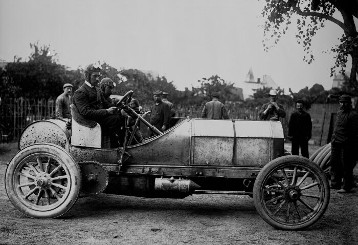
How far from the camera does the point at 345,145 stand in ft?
24.2

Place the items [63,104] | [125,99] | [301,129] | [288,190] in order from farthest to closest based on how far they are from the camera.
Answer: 1. [301,129]
2. [63,104]
3. [125,99]
4. [288,190]

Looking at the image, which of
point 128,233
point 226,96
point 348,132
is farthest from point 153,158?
point 226,96

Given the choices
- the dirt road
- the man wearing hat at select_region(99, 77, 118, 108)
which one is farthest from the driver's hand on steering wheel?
the dirt road

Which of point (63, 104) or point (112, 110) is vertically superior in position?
point (63, 104)

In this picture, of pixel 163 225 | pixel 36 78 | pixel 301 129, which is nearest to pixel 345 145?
pixel 301 129

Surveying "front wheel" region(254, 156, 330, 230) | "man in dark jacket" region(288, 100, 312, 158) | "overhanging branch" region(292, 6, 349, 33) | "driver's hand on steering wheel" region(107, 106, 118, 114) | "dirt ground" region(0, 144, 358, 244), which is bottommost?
"dirt ground" region(0, 144, 358, 244)

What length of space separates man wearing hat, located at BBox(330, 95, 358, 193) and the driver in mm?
4259

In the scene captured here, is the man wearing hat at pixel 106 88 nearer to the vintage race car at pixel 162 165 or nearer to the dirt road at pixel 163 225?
the vintage race car at pixel 162 165

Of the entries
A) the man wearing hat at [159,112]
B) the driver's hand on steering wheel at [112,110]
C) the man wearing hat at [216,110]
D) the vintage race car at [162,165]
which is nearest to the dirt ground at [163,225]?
the vintage race car at [162,165]

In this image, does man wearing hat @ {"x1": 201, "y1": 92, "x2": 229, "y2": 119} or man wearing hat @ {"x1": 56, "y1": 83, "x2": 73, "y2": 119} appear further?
man wearing hat @ {"x1": 201, "y1": 92, "x2": 229, "y2": 119}

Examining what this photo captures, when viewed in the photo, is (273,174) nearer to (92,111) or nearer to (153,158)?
(153,158)

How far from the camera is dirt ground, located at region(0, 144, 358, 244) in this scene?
4.03 meters

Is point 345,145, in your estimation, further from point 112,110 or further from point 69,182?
point 69,182

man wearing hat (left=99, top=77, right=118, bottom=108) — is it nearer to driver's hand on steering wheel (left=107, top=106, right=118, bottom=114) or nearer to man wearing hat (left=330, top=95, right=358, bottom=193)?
driver's hand on steering wheel (left=107, top=106, right=118, bottom=114)
